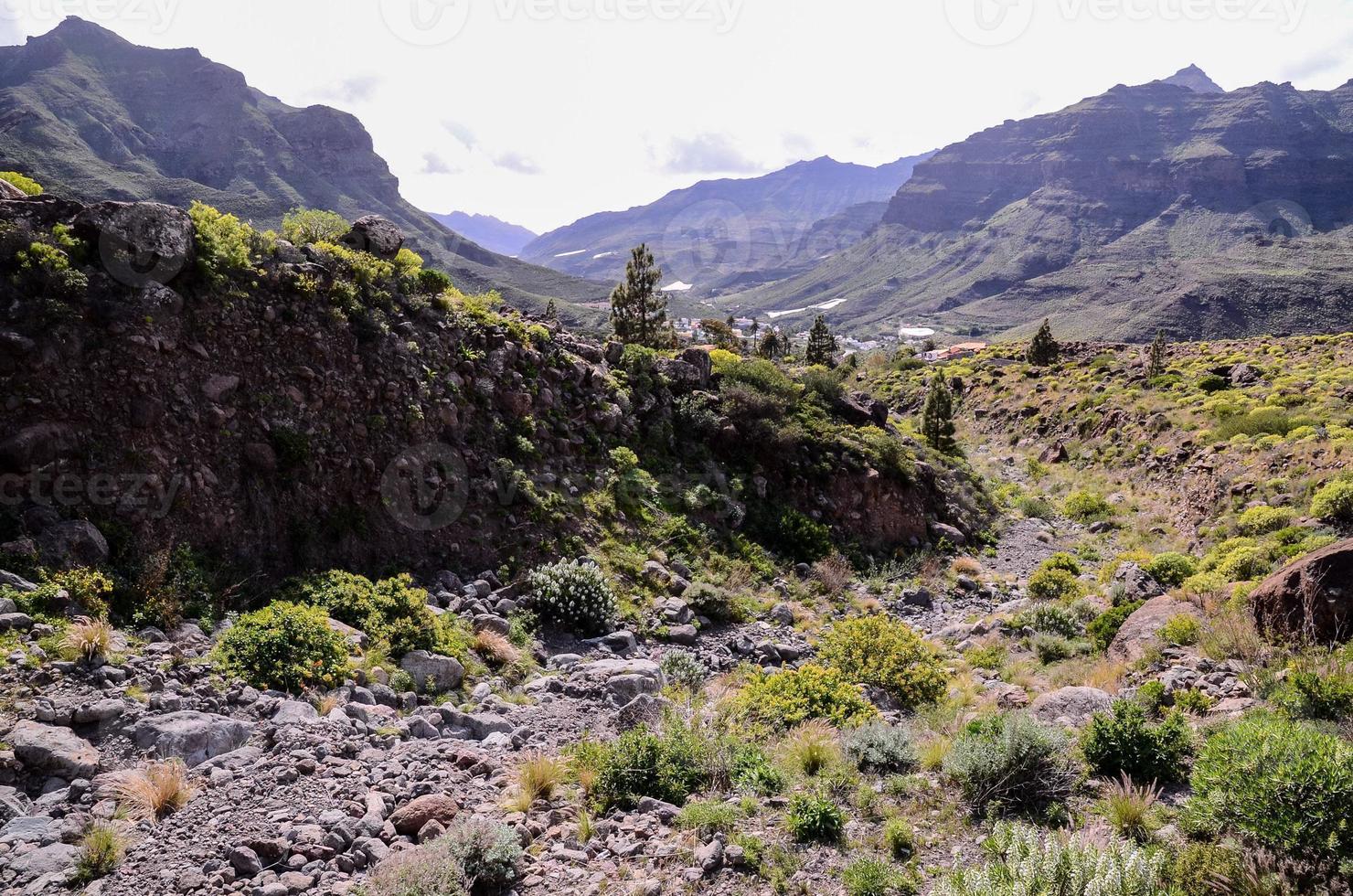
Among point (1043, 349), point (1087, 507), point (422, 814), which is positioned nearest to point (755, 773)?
point (422, 814)

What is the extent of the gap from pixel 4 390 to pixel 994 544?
65.6 feet

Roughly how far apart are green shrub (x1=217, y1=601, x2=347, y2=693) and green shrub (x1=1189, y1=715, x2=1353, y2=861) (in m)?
8.04

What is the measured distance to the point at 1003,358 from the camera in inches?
1943

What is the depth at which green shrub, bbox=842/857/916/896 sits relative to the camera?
4574 millimetres

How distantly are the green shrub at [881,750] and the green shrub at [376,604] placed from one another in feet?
17.7

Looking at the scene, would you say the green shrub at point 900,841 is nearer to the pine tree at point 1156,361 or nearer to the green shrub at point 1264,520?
the green shrub at point 1264,520

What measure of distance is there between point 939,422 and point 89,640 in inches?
972

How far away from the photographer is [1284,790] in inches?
166

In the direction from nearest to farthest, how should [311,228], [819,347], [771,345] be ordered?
[311,228] → [819,347] → [771,345]

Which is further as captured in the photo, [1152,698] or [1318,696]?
[1152,698]

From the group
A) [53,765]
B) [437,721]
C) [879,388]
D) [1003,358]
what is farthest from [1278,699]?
[1003,358]

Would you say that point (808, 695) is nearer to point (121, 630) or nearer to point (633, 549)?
point (633, 549)

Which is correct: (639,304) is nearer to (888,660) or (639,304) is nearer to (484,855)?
(888,660)

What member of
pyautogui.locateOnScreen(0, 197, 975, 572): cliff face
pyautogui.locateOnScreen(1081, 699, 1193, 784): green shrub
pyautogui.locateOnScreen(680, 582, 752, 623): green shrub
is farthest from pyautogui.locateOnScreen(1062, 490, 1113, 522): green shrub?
pyautogui.locateOnScreen(1081, 699, 1193, 784): green shrub
